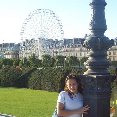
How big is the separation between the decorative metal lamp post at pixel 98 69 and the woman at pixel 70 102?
0.64 metres

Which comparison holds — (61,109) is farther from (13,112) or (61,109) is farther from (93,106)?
(13,112)

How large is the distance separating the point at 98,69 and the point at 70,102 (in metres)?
1.18

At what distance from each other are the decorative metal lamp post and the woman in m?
0.64

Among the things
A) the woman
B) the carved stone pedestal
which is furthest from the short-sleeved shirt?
the carved stone pedestal

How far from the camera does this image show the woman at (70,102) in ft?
19.8

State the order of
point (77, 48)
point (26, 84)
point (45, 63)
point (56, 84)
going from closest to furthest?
point (56, 84), point (26, 84), point (45, 63), point (77, 48)

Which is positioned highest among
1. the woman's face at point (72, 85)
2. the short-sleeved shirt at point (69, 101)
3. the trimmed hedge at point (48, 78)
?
the woman's face at point (72, 85)

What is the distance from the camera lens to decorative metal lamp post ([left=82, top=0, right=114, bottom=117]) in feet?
22.1

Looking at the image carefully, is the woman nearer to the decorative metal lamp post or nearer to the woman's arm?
the woman's arm

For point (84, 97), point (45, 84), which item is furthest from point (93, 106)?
point (45, 84)

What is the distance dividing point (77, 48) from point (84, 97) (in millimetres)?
124308

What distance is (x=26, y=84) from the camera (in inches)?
1244

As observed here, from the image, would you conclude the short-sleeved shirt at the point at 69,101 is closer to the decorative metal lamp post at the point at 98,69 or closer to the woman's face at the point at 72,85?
the woman's face at the point at 72,85

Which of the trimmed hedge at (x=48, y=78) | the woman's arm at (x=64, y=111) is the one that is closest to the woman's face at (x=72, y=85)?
the woman's arm at (x=64, y=111)
